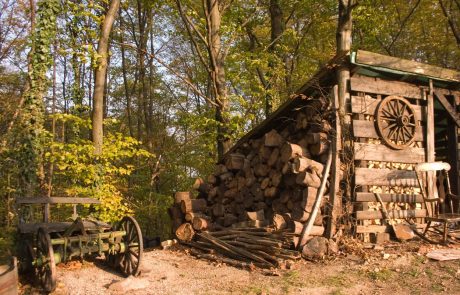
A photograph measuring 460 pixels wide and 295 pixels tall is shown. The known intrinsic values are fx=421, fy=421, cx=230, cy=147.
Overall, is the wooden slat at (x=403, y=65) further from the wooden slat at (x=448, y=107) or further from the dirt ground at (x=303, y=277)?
the dirt ground at (x=303, y=277)

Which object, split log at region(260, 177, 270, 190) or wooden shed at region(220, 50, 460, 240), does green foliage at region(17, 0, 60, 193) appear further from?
wooden shed at region(220, 50, 460, 240)

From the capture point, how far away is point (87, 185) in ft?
34.4

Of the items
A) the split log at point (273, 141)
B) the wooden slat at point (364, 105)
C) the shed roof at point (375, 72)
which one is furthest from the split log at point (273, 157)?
the wooden slat at point (364, 105)

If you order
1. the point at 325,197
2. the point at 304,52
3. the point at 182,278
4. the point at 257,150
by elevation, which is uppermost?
the point at 304,52

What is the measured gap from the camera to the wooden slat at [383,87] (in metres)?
8.35

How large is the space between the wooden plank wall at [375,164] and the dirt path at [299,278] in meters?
0.84

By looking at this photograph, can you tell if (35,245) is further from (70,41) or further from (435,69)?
(435,69)

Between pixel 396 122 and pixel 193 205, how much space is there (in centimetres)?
495

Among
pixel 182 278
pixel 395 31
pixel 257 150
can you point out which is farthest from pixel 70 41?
pixel 395 31

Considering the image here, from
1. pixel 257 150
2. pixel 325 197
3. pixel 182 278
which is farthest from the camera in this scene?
pixel 257 150

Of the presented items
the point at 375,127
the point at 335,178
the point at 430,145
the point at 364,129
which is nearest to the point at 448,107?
the point at 430,145

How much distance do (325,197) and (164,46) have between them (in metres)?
18.2

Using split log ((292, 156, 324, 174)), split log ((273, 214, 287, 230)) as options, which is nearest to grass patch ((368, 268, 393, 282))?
split log ((273, 214, 287, 230))

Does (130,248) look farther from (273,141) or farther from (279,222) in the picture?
(273,141)
